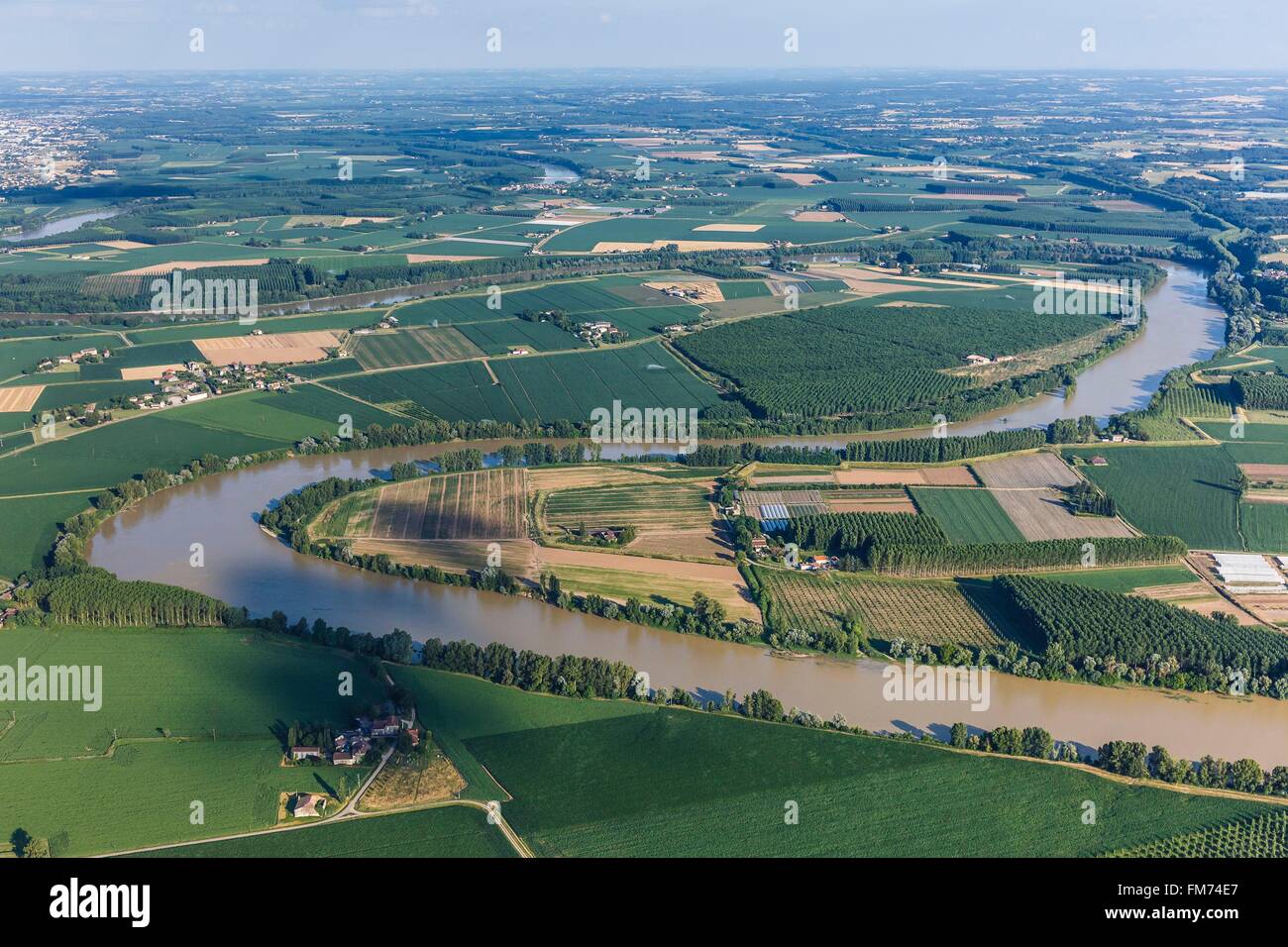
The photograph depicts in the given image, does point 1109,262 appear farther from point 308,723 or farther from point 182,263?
point 308,723

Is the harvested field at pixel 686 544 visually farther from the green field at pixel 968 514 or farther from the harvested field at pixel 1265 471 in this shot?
the harvested field at pixel 1265 471

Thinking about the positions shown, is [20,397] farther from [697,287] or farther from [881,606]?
[881,606]

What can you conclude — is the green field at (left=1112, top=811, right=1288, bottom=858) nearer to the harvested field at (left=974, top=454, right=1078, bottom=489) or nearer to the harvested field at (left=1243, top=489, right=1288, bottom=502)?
the harvested field at (left=974, top=454, right=1078, bottom=489)

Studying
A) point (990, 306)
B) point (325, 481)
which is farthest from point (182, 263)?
point (990, 306)

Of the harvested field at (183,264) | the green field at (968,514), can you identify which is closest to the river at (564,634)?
the green field at (968,514)

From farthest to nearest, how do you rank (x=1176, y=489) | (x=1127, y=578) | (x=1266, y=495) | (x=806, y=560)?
(x=1176, y=489)
(x=1266, y=495)
(x=806, y=560)
(x=1127, y=578)

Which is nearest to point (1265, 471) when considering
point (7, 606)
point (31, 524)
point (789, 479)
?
point (789, 479)
